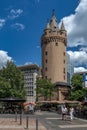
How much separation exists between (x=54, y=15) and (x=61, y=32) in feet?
43.3

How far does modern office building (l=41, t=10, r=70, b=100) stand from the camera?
127 m

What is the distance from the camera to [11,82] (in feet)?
272

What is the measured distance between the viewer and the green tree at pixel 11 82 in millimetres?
80312

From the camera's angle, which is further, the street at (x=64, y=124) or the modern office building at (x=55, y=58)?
the modern office building at (x=55, y=58)

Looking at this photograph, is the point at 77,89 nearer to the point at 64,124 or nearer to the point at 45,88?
the point at 45,88

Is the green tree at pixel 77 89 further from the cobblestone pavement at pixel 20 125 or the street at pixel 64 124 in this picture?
the cobblestone pavement at pixel 20 125

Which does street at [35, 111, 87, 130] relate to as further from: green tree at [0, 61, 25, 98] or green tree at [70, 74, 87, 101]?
green tree at [70, 74, 87, 101]

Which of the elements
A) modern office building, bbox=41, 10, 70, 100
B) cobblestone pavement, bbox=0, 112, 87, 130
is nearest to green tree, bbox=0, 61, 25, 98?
cobblestone pavement, bbox=0, 112, 87, 130

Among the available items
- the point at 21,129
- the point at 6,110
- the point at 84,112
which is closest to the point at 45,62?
the point at 6,110

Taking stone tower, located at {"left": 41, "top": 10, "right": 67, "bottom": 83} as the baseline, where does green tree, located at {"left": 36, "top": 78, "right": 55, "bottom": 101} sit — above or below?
below

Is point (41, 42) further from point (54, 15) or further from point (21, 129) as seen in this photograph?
point (21, 129)

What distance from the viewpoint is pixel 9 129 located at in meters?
25.5

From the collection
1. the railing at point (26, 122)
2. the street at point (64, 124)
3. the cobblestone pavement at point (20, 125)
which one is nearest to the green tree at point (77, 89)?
the street at point (64, 124)

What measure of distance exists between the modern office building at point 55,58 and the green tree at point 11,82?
42384mm
